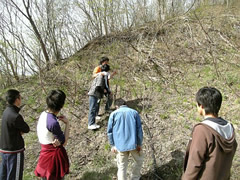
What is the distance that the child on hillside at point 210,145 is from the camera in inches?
53.3

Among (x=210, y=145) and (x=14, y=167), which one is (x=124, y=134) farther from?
(x=14, y=167)

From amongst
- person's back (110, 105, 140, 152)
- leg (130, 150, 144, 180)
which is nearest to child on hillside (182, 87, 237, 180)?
person's back (110, 105, 140, 152)

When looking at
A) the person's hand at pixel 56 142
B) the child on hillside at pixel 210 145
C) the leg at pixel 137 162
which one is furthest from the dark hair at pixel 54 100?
the child on hillside at pixel 210 145

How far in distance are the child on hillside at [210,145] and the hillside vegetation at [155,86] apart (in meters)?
1.61

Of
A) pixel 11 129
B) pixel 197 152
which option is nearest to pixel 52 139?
pixel 11 129

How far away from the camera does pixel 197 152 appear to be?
4.51 feet

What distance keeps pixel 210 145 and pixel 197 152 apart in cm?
12

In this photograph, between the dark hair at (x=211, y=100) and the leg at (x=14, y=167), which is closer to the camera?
the dark hair at (x=211, y=100)

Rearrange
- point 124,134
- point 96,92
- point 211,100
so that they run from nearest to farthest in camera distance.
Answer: point 211,100
point 124,134
point 96,92

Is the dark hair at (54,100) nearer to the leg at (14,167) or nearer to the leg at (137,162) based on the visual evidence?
the leg at (14,167)

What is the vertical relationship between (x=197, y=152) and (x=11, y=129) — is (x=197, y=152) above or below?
below

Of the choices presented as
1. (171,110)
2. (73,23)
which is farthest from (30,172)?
(73,23)

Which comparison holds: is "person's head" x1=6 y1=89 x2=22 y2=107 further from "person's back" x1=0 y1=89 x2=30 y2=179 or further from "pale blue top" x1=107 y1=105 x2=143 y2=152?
"pale blue top" x1=107 y1=105 x2=143 y2=152

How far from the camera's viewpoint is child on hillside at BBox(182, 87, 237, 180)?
1.35 metres
